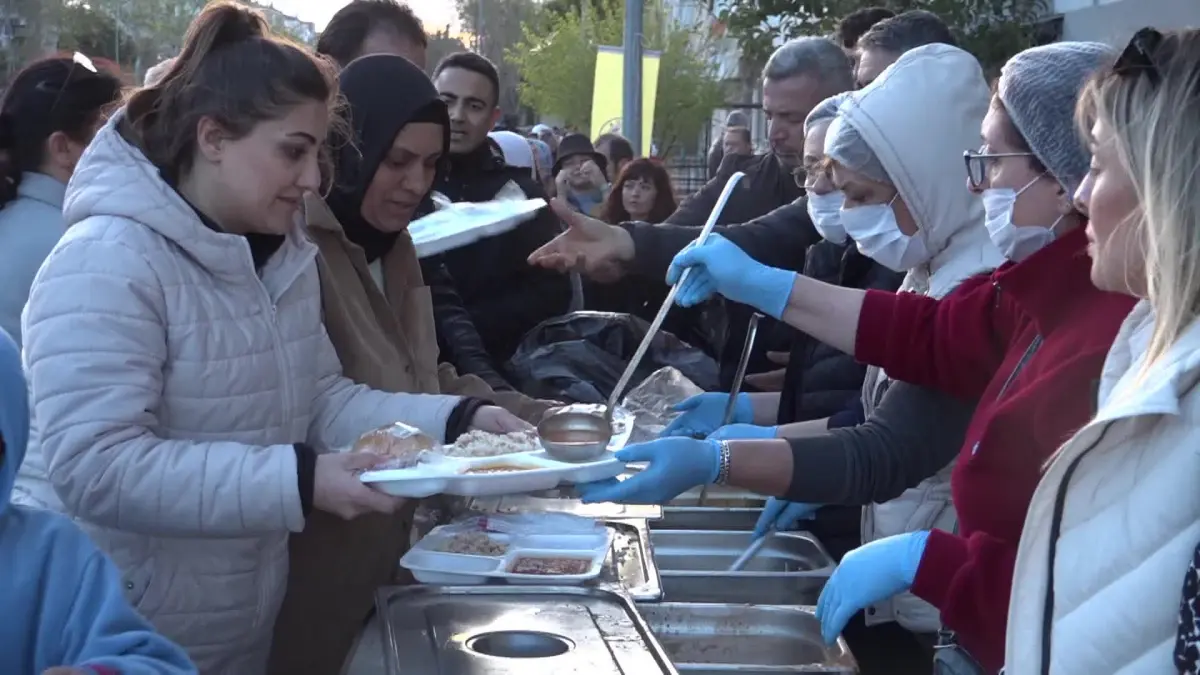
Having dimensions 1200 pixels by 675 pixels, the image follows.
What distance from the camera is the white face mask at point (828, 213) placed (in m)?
2.87

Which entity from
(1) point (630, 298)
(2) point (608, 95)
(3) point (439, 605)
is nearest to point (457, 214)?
(1) point (630, 298)

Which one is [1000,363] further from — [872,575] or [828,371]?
[828,371]

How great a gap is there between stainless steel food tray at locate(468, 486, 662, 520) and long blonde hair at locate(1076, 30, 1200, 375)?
1363 millimetres

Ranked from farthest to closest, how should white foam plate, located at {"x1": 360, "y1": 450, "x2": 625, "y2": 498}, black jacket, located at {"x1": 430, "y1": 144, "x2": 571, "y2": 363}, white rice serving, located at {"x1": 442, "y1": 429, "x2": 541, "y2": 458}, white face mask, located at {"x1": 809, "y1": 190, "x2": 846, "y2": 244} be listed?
black jacket, located at {"x1": 430, "y1": 144, "x2": 571, "y2": 363}
white face mask, located at {"x1": 809, "y1": 190, "x2": 846, "y2": 244}
white rice serving, located at {"x1": 442, "y1": 429, "x2": 541, "y2": 458}
white foam plate, located at {"x1": 360, "y1": 450, "x2": 625, "y2": 498}

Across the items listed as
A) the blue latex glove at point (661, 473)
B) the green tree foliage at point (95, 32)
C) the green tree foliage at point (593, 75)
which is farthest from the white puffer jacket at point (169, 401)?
the green tree foliage at point (593, 75)

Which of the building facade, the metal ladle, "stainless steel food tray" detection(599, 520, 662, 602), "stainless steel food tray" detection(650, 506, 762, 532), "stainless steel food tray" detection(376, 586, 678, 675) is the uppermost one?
the building facade

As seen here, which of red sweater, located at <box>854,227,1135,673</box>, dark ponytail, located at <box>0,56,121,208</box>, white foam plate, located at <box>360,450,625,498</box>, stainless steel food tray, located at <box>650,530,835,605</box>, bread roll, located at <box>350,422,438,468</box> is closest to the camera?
red sweater, located at <box>854,227,1135,673</box>

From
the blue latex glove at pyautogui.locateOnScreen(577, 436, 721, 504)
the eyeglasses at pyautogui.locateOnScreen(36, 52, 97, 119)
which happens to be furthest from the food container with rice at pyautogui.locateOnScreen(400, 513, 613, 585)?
the eyeglasses at pyautogui.locateOnScreen(36, 52, 97, 119)

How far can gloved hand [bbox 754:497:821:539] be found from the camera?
2527mm

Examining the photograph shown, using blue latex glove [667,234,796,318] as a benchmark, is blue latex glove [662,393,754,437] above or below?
below

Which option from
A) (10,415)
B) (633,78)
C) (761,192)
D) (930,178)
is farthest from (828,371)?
(633,78)

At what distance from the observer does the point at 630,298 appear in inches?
168

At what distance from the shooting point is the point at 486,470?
1961 millimetres

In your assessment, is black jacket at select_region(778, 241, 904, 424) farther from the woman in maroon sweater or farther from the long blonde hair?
the long blonde hair
